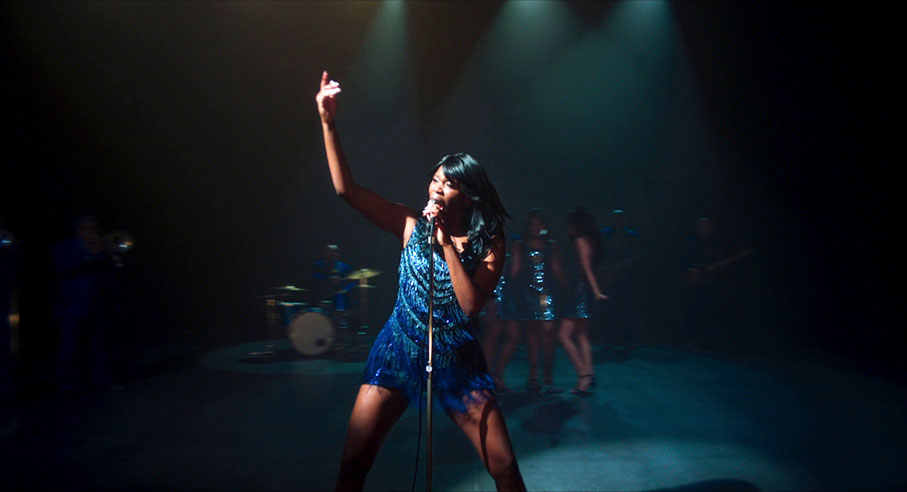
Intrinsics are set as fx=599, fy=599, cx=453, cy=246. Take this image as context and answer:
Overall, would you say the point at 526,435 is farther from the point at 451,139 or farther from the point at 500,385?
the point at 451,139

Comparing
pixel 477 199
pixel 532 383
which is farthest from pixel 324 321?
pixel 477 199

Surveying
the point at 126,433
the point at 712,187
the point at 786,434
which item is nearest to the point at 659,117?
the point at 712,187

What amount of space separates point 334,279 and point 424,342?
20.7 feet

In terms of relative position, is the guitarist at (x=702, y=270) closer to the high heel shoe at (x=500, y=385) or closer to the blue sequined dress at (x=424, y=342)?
the high heel shoe at (x=500, y=385)

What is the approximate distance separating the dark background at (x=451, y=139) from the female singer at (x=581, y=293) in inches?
173

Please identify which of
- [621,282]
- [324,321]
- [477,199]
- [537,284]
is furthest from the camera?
[621,282]

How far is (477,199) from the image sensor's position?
89.9 inches

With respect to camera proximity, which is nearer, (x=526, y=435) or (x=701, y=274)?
(x=526, y=435)

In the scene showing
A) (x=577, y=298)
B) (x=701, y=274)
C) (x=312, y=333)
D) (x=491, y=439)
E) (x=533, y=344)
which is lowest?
(x=491, y=439)

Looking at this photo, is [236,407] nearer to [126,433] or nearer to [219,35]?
[126,433]

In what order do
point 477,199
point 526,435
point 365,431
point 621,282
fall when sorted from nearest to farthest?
point 365,431 → point 477,199 → point 526,435 → point 621,282

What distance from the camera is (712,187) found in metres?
11.3

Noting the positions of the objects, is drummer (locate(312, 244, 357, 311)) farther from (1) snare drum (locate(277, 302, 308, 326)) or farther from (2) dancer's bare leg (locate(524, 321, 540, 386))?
(2) dancer's bare leg (locate(524, 321, 540, 386))

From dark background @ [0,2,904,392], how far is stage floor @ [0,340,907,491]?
2.51 meters
